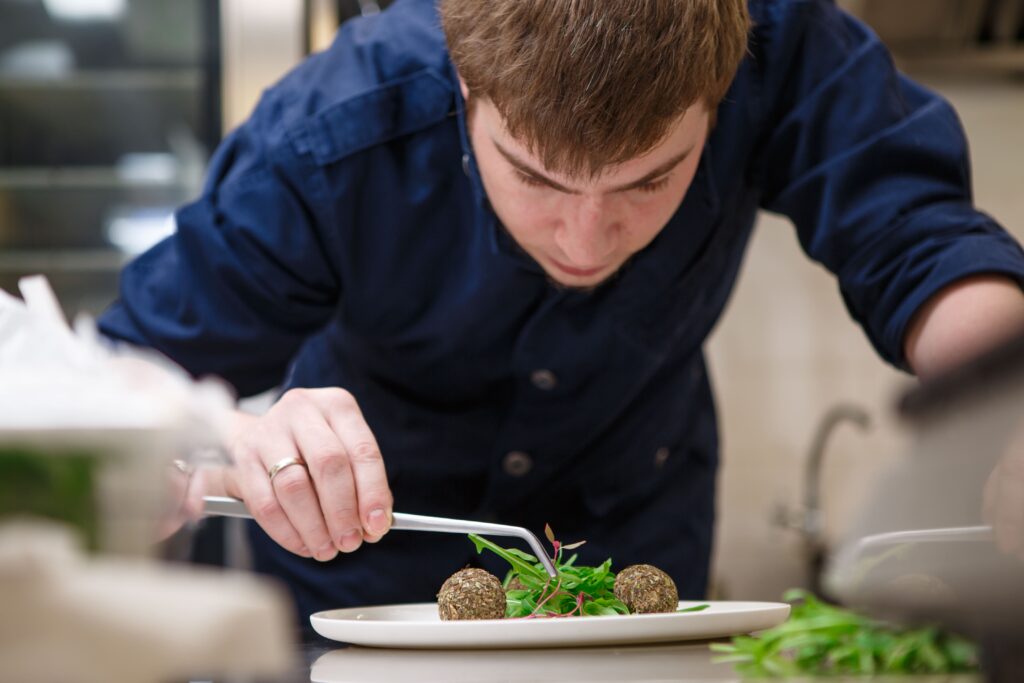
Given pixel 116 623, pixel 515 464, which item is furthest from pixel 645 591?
Answer: pixel 116 623

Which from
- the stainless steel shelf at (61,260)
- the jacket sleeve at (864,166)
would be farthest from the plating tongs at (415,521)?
the stainless steel shelf at (61,260)

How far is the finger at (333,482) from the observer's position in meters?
0.88

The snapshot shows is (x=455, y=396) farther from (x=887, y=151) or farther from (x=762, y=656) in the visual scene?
(x=762, y=656)

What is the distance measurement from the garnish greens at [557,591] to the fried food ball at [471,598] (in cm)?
3

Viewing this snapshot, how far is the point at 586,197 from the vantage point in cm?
96

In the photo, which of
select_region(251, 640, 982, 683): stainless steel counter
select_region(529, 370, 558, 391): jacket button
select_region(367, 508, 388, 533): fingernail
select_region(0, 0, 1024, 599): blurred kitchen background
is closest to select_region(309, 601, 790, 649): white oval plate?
select_region(251, 640, 982, 683): stainless steel counter

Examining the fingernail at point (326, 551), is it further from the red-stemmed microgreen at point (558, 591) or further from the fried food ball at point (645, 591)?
the fried food ball at point (645, 591)

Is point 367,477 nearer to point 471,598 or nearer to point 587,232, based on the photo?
point 471,598

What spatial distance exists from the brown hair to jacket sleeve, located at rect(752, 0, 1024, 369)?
31cm

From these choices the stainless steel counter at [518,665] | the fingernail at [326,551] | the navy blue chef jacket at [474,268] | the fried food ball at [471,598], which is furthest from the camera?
the navy blue chef jacket at [474,268]

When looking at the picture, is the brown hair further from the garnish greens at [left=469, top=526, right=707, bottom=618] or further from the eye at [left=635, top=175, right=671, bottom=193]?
the garnish greens at [left=469, top=526, right=707, bottom=618]

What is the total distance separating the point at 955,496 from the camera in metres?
0.53

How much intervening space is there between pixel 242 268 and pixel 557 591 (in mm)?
562

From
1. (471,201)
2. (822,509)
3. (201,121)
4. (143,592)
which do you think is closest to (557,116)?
(471,201)
